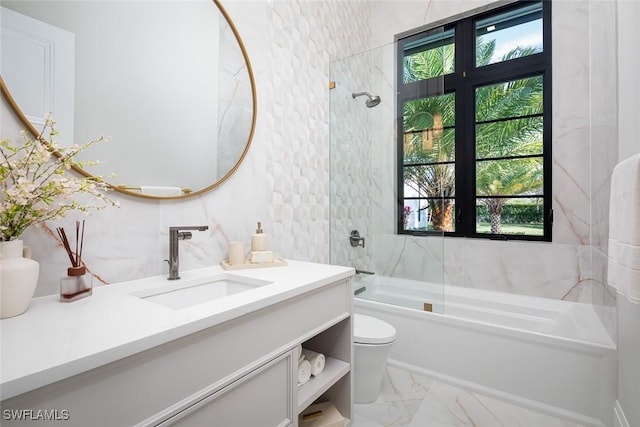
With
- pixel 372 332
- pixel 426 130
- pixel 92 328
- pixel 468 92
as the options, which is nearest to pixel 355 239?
pixel 372 332

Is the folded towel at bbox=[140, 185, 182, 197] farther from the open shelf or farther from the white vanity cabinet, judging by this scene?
the open shelf

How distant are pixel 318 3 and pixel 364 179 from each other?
4.25 feet

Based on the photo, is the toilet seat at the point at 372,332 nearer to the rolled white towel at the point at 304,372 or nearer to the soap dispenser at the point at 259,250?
the rolled white towel at the point at 304,372

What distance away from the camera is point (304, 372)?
133cm

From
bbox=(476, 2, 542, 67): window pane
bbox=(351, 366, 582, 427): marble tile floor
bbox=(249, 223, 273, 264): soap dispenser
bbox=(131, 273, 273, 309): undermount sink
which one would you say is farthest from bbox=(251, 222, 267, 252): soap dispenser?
bbox=(476, 2, 542, 67): window pane

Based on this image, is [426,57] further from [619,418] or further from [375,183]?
[619,418]

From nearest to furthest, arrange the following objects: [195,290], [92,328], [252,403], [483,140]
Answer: [92,328] < [252,403] < [195,290] < [483,140]

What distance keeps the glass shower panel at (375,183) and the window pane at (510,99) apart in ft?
1.55

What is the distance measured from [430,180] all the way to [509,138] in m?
0.87

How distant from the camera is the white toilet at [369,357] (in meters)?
1.71

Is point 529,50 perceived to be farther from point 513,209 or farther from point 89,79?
point 89,79

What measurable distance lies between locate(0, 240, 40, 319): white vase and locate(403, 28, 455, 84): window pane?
2.37m

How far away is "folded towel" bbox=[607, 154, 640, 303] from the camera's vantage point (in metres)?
0.95

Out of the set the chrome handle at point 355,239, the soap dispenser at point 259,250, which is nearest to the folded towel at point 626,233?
the soap dispenser at point 259,250
